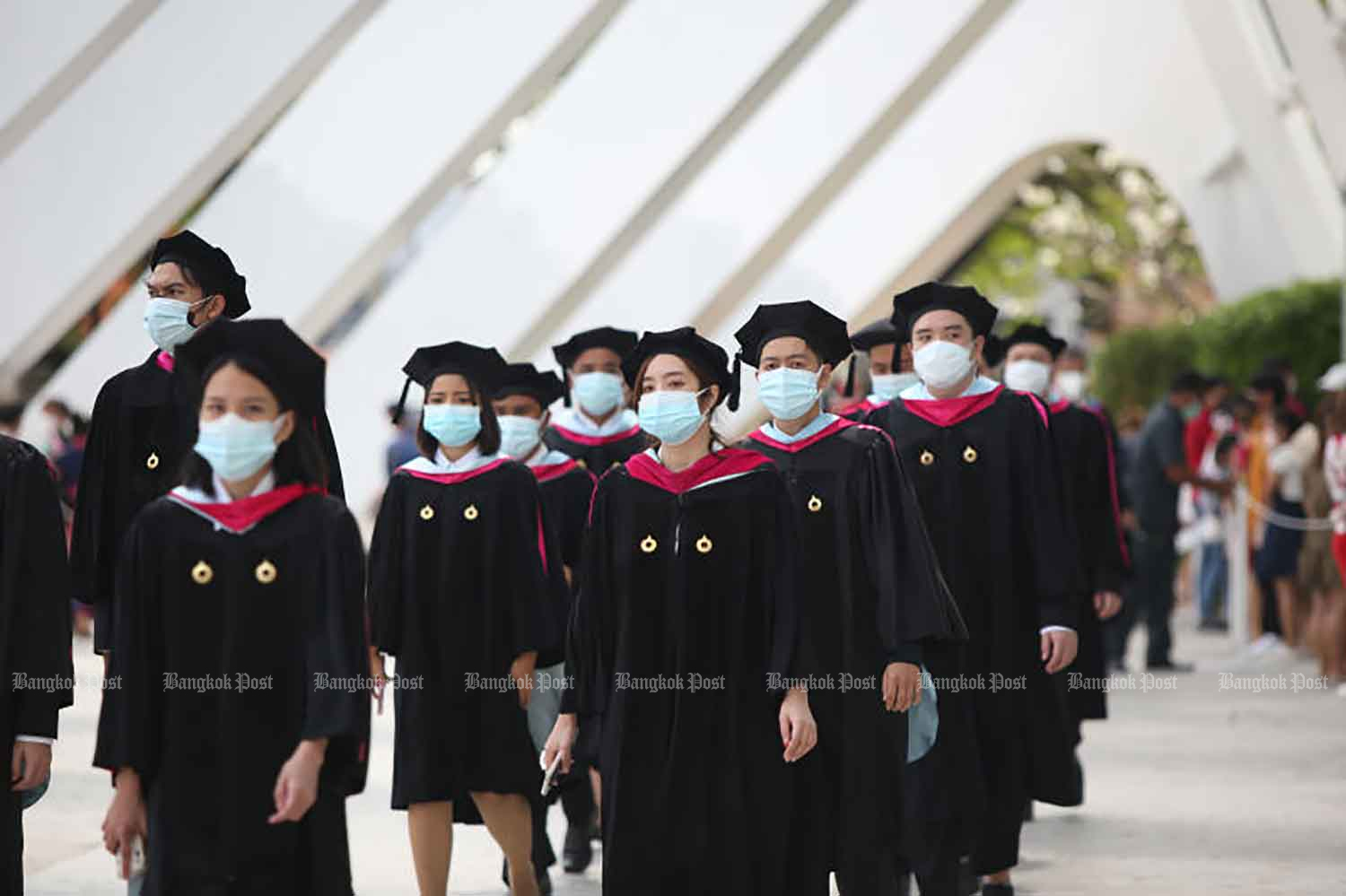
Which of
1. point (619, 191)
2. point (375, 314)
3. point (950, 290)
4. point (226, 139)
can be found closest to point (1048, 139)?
point (619, 191)

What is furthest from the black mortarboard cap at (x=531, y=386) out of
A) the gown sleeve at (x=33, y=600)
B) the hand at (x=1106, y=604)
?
the gown sleeve at (x=33, y=600)

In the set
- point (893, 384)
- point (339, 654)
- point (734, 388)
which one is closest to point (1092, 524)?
point (893, 384)

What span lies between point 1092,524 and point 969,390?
3.18 meters

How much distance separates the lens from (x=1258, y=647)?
723 inches

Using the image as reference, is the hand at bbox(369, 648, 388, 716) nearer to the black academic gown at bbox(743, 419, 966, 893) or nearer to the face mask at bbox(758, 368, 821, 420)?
the black academic gown at bbox(743, 419, 966, 893)

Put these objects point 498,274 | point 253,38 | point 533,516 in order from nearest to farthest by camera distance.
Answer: point 533,516 < point 253,38 < point 498,274

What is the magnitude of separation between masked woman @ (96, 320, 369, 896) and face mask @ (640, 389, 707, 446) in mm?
1476

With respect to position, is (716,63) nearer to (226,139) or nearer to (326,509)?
(226,139)

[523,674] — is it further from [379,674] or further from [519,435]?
[519,435]

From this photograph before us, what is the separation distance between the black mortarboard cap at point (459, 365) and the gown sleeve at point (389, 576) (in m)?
0.41

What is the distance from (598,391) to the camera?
33.6ft

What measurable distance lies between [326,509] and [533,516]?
2883 millimetres

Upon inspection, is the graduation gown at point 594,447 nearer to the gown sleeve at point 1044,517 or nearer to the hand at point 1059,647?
the gown sleeve at point 1044,517

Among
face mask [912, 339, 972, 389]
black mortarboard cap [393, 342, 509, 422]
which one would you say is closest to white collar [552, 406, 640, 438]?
black mortarboard cap [393, 342, 509, 422]
